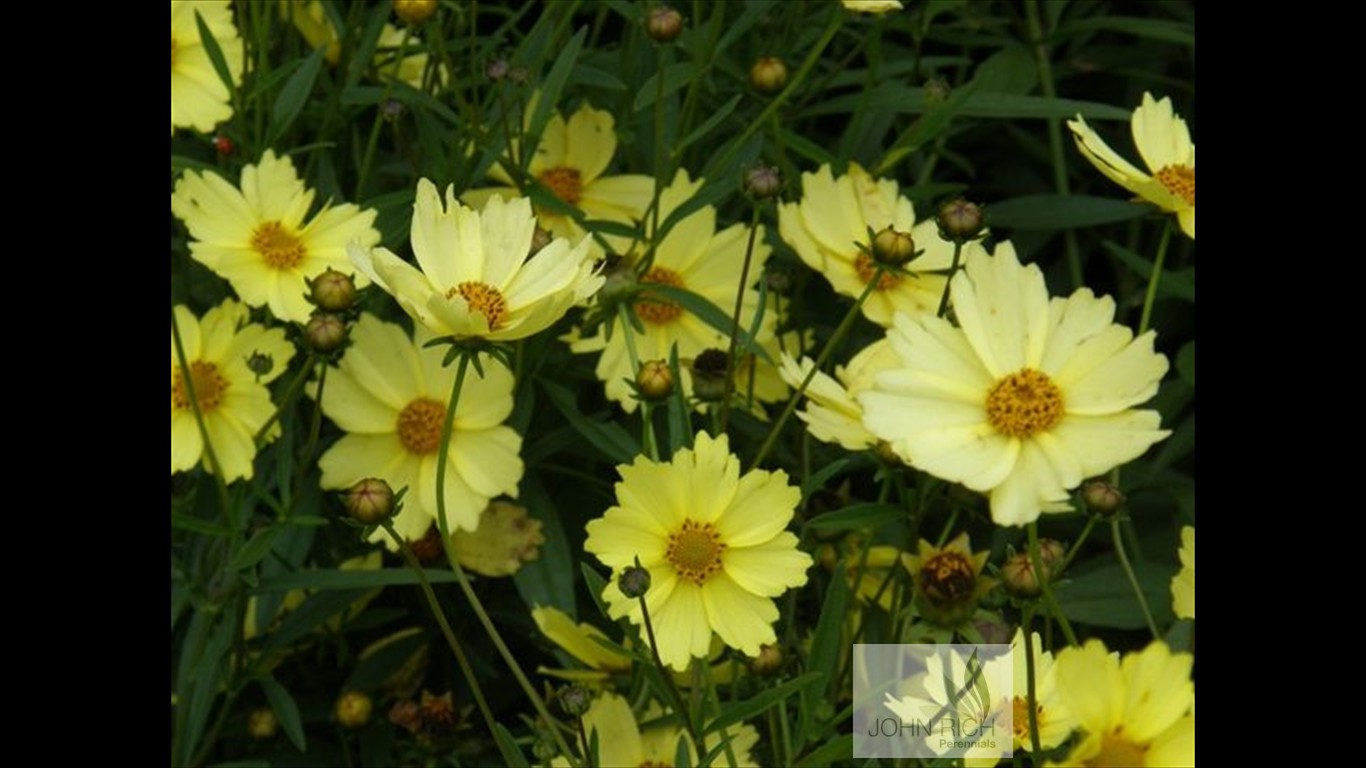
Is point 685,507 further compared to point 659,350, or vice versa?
point 659,350

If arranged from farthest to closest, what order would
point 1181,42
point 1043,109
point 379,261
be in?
point 1181,42, point 1043,109, point 379,261

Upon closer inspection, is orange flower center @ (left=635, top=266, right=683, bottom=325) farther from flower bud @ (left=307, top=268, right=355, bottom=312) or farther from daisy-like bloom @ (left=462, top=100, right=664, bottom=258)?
flower bud @ (left=307, top=268, right=355, bottom=312)

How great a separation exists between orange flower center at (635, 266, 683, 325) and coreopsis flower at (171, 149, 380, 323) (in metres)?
0.20

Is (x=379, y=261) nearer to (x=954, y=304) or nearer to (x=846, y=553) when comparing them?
(x=954, y=304)

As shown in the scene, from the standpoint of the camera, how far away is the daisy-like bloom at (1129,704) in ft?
2.86

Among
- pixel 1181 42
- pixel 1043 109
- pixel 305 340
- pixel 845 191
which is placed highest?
pixel 1181 42

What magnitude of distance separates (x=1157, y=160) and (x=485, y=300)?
0.43 meters

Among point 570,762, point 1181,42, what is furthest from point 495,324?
point 1181,42

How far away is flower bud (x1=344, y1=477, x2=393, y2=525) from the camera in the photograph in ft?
3.10

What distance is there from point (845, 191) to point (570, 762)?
1.62 ft

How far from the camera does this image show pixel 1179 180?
1.11m

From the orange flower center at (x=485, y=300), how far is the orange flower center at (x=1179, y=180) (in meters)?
0.39

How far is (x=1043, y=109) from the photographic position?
1416mm

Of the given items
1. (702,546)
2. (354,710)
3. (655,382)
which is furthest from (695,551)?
(354,710)
